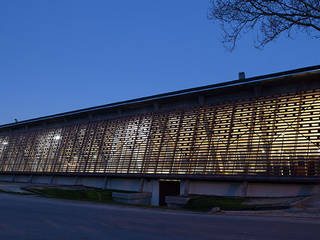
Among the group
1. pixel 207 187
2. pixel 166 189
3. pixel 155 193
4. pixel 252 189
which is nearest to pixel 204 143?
pixel 207 187

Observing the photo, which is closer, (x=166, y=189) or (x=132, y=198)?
(x=132, y=198)

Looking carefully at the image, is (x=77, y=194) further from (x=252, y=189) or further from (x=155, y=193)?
(x=252, y=189)

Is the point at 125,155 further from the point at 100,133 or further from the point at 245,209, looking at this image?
the point at 245,209

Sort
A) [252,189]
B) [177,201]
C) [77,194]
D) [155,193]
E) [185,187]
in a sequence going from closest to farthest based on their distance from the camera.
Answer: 1. [177,201]
2. [252,189]
3. [185,187]
4. [77,194]
5. [155,193]

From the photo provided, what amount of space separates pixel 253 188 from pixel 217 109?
587 centimetres

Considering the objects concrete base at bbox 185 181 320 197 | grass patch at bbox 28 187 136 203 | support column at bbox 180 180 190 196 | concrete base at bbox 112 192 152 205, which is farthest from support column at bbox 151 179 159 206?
grass patch at bbox 28 187 136 203

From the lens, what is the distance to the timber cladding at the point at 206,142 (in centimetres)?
1662

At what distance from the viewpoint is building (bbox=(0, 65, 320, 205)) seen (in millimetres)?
16641

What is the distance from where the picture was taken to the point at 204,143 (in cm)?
1997

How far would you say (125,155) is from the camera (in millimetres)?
23922

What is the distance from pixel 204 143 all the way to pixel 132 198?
5764 mm

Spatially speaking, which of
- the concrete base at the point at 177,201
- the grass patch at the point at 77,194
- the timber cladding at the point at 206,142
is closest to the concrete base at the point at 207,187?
the timber cladding at the point at 206,142

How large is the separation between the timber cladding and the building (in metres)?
0.05

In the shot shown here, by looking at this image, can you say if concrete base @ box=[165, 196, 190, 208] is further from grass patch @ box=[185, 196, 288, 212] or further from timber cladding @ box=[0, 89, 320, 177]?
timber cladding @ box=[0, 89, 320, 177]
